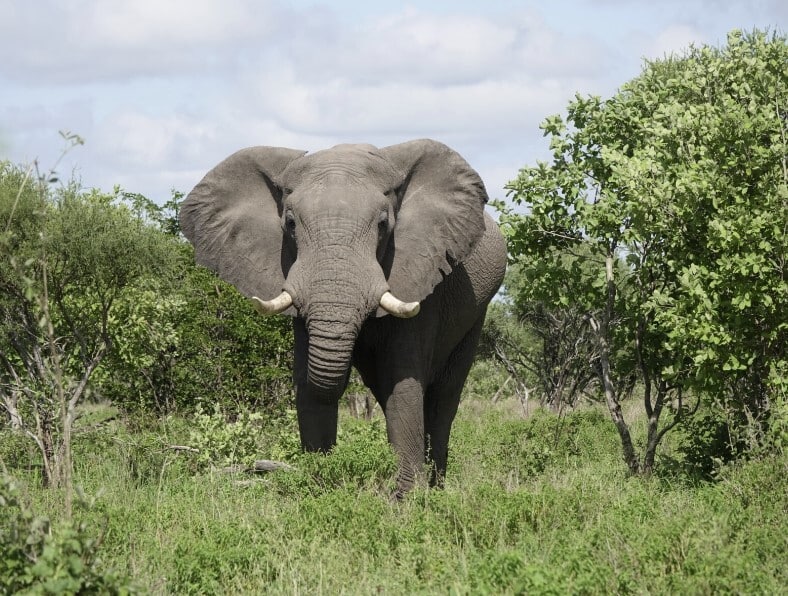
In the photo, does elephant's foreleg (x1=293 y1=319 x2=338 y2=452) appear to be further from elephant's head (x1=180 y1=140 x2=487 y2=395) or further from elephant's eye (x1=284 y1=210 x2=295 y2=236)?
elephant's eye (x1=284 y1=210 x2=295 y2=236)

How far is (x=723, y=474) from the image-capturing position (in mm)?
9539

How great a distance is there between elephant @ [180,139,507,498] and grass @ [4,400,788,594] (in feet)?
1.62

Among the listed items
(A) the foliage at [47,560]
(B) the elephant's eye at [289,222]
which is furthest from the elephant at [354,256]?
(A) the foliage at [47,560]

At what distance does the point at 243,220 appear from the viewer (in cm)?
1002

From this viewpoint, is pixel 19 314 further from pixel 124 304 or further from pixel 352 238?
pixel 352 238

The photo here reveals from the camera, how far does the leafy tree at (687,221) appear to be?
9508mm

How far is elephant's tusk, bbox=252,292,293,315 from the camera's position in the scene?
8.99 m

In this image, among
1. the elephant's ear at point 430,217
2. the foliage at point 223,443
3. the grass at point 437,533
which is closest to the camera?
the grass at point 437,533

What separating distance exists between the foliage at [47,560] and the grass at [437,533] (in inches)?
14.2

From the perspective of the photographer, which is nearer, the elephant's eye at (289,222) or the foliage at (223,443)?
the elephant's eye at (289,222)

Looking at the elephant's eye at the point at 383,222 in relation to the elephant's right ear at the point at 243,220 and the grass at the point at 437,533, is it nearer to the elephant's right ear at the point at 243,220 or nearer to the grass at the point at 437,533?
the elephant's right ear at the point at 243,220

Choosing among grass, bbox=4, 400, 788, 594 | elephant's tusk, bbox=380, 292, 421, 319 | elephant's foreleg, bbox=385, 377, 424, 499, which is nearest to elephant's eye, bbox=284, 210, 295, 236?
elephant's tusk, bbox=380, 292, 421, 319

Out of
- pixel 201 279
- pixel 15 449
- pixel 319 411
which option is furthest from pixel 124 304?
pixel 319 411

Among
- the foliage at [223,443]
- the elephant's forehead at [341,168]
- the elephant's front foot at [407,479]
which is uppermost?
the elephant's forehead at [341,168]
